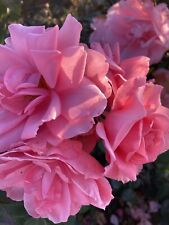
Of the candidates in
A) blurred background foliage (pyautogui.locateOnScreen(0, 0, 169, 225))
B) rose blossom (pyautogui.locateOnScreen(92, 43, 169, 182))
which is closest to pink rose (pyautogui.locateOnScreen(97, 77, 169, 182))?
rose blossom (pyautogui.locateOnScreen(92, 43, 169, 182))

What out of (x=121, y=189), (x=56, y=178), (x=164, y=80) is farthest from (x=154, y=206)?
(x=56, y=178)

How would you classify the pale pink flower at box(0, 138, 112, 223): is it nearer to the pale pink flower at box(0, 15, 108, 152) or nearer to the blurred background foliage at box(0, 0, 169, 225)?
the pale pink flower at box(0, 15, 108, 152)

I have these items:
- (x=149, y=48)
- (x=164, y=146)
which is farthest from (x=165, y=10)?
(x=164, y=146)

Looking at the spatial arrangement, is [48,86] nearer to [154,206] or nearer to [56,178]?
[56,178]

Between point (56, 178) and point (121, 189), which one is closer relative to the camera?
point (56, 178)

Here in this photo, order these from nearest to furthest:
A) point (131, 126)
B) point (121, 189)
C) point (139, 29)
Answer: point (131, 126) < point (139, 29) < point (121, 189)

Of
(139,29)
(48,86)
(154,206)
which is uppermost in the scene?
(48,86)

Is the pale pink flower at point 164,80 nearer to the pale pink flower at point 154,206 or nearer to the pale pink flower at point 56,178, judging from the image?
the pale pink flower at point 56,178

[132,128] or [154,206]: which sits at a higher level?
[132,128]
